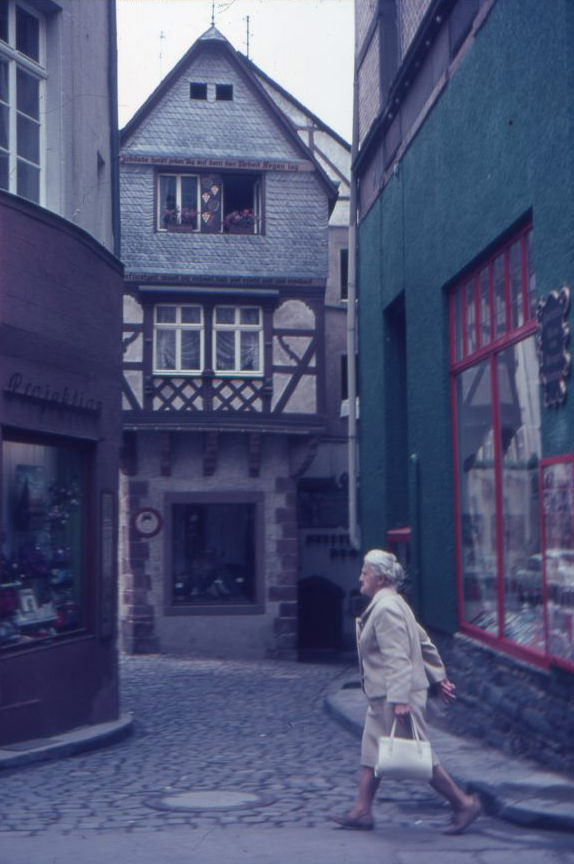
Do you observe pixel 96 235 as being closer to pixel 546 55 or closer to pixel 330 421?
pixel 546 55

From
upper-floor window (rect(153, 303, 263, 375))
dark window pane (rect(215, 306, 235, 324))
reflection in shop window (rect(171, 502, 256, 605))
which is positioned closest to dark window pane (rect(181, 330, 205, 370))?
upper-floor window (rect(153, 303, 263, 375))

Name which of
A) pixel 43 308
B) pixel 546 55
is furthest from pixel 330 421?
pixel 546 55

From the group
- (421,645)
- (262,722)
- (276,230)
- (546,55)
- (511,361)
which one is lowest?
Result: (262,722)

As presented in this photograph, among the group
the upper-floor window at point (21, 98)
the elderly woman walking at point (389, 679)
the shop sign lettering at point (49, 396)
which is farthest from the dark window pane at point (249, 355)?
the elderly woman walking at point (389, 679)

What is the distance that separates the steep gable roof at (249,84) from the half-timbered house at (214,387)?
7 cm

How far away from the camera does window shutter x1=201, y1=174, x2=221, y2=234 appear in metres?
25.2

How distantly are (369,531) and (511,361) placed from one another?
680 centimetres

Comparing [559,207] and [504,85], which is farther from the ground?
[504,85]

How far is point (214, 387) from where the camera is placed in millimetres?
24234

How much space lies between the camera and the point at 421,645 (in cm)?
782

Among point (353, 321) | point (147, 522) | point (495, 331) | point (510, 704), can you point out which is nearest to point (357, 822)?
point (510, 704)

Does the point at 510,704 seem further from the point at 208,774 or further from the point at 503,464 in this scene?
the point at 208,774

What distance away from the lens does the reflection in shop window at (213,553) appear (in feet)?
80.1

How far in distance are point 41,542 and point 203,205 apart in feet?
48.7
